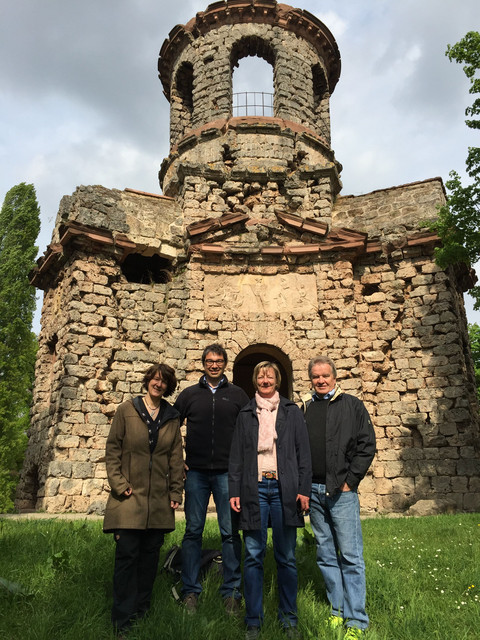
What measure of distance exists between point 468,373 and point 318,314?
12.2 feet

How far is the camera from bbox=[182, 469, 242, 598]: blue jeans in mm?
4043

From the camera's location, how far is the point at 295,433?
3.96 meters

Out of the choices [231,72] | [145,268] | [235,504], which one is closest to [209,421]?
[235,504]

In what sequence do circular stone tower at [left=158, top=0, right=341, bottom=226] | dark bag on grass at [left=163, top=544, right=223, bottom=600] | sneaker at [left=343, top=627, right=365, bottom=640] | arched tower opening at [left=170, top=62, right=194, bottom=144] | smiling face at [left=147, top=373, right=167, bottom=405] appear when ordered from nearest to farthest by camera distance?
sneaker at [left=343, top=627, right=365, bottom=640] < smiling face at [left=147, top=373, right=167, bottom=405] < dark bag on grass at [left=163, top=544, right=223, bottom=600] < circular stone tower at [left=158, top=0, right=341, bottom=226] < arched tower opening at [left=170, top=62, right=194, bottom=144]

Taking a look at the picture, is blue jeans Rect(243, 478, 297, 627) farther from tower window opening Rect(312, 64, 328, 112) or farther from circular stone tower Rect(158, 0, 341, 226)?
tower window opening Rect(312, 64, 328, 112)

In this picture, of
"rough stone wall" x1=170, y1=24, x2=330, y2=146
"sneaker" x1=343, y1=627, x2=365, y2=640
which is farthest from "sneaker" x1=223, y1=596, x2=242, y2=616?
"rough stone wall" x1=170, y1=24, x2=330, y2=146

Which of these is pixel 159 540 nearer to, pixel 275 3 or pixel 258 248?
pixel 258 248

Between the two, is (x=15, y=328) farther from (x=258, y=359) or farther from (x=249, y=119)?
(x=249, y=119)

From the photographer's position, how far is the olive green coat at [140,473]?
3682 millimetres

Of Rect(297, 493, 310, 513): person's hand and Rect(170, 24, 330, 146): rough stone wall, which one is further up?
Rect(170, 24, 330, 146): rough stone wall

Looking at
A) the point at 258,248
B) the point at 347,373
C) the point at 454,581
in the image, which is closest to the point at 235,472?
the point at 454,581

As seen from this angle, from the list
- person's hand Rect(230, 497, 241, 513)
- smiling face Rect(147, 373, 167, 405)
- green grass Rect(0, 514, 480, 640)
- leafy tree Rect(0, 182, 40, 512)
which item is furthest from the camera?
leafy tree Rect(0, 182, 40, 512)

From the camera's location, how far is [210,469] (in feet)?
14.3

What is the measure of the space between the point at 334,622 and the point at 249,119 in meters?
12.3
